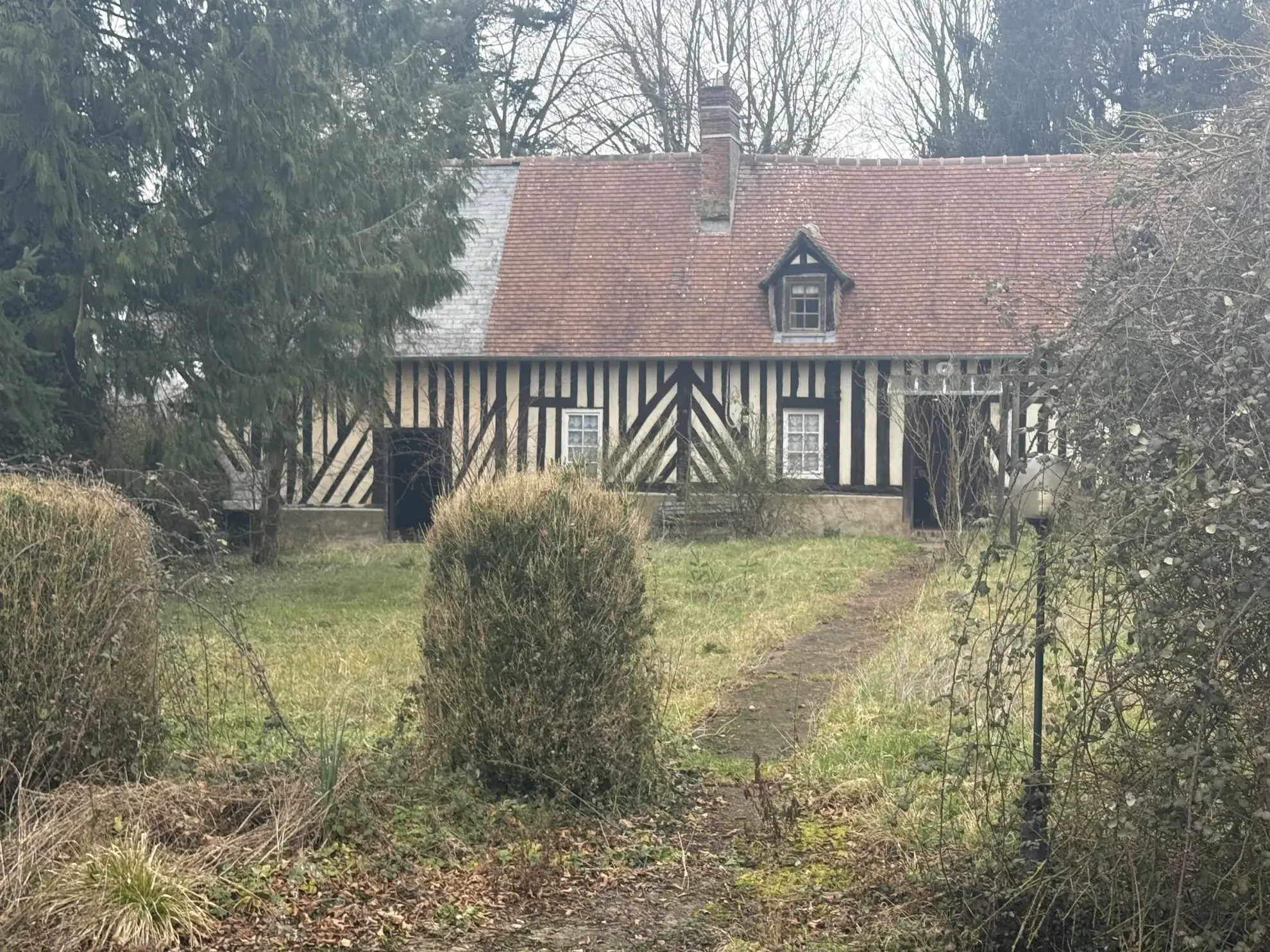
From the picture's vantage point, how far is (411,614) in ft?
38.3

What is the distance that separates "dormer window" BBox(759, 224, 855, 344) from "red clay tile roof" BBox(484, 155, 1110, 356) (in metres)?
0.19

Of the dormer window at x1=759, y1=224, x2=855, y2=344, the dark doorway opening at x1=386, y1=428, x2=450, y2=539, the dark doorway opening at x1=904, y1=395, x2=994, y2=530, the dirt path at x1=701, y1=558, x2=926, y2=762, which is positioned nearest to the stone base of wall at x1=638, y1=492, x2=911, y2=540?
the dark doorway opening at x1=904, y1=395, x2=994, y2=530

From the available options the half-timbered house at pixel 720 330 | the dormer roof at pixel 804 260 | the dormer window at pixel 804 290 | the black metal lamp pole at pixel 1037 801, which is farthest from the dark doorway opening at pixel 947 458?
the black metal lamp pole at pixel 1037 801

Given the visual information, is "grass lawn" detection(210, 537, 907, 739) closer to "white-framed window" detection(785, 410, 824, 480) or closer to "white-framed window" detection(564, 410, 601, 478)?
"white-framed window" detection(785, 410, 824, 480)

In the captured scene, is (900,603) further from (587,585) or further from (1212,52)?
(1212,52)

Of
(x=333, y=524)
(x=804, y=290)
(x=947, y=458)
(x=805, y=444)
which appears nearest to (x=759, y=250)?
(x=804, y=290)

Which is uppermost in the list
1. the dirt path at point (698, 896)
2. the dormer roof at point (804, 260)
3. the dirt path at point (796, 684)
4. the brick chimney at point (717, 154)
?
the brick chimney at point (717, 154)

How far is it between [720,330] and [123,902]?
15.6 metres

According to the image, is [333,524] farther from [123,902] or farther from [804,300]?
[123,902]

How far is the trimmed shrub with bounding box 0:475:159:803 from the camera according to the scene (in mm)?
5191

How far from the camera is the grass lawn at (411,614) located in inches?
311

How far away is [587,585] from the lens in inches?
222

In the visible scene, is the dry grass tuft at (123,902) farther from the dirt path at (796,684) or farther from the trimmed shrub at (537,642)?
the dirt path at (796,684)

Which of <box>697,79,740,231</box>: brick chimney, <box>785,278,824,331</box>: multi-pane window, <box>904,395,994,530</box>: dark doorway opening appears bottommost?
<box>904,395,994,530</box>: dark doorway opening
